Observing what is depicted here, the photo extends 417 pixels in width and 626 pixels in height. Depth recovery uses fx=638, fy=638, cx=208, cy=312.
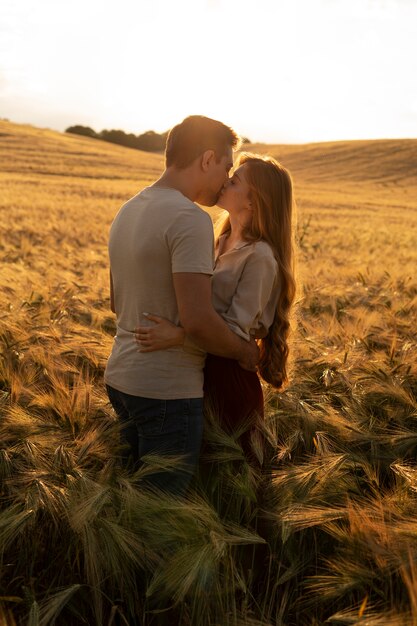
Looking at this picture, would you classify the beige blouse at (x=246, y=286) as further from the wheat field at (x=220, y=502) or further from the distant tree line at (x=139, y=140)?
the distant tree line at (x=139, y=140)

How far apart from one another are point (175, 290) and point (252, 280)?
354 millimetres

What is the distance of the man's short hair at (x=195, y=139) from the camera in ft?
7.43

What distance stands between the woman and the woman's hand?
9.3 inches

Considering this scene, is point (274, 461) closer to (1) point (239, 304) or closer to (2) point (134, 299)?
(1) point (239, 304)

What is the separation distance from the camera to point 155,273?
7.43 feet

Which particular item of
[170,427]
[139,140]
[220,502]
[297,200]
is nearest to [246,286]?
[170,427]

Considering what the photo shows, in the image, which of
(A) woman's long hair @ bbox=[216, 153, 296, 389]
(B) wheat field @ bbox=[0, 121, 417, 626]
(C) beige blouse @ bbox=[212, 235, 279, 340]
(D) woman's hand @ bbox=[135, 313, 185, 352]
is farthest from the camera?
(A) woman's long hair @ bbox=[216, 153, 296, 389]

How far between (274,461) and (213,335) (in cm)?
69

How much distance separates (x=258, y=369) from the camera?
2689 millimetres

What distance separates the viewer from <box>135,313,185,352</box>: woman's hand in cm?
226

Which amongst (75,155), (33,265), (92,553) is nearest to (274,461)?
(92,553)

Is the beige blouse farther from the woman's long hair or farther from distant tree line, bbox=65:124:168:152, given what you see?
distant tree line, bbox=65:124:168:152

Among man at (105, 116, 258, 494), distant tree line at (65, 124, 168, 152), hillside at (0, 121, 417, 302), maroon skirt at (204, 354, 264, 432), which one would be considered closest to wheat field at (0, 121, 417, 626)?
maroon skirt at (204, 354, 264, 432)

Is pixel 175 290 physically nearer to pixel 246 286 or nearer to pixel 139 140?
pixel 246 286
